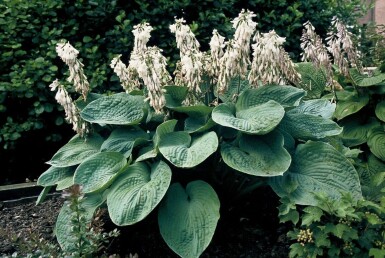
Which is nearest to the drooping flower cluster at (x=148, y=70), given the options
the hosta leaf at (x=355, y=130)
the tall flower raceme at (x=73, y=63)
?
the tall flower raceme at (x=73, y=63)

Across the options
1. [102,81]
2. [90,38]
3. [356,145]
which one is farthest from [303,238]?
[90,38]

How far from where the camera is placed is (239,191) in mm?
3891

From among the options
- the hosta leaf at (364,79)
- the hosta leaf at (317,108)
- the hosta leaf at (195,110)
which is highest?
the hosta leaf at (195,110)

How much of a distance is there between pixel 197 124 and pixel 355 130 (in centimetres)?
133

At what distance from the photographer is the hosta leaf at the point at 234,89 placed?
3.96 metres

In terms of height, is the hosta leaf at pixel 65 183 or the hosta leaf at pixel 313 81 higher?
the hosta leaf at pixel 313 81

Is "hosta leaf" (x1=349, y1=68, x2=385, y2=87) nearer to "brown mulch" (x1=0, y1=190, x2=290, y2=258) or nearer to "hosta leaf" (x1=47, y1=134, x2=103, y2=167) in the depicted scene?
"brown mulch" (x1=0, y1=190, x2=290, y2=258)

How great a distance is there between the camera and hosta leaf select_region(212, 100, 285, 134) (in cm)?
340

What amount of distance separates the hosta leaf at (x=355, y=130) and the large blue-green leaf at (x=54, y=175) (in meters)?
1.89

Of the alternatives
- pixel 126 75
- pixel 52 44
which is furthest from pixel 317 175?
pixel 52 44

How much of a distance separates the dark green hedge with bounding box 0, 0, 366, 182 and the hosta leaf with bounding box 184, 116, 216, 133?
1.46 metres

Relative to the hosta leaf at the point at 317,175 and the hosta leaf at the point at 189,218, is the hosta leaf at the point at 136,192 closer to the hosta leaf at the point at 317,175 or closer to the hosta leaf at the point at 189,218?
the hosta leaf at the point at 189,218

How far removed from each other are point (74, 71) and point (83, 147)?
49 cm

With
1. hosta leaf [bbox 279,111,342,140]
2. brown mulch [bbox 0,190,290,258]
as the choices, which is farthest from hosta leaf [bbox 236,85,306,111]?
brown mulch [bbox 0,190,290,258]
